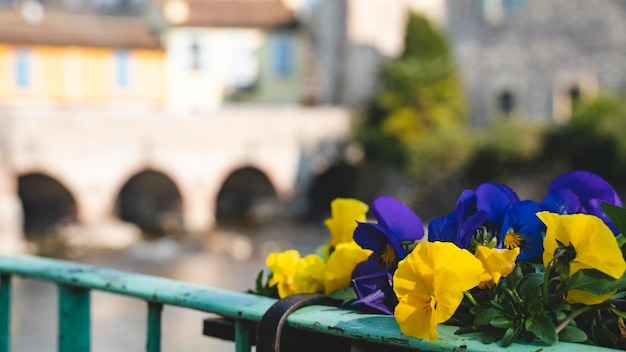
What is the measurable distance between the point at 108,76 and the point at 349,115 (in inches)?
356

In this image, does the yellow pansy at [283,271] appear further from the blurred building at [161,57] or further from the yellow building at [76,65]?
the blurred building at [161,57]

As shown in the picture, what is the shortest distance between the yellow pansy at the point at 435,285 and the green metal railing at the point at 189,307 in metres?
0.03

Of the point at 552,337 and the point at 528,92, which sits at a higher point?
the point at 552,337

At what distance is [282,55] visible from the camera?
108 feet

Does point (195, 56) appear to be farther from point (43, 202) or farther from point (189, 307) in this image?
point (189, 307)

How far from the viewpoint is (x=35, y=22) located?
30156mm

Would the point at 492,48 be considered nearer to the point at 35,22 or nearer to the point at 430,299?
the point at 35,22

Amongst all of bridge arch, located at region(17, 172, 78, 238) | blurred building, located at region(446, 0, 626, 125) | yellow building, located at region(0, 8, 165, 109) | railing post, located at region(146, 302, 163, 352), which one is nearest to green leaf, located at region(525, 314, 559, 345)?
railing post, located at region(146, 302, 163, 352)

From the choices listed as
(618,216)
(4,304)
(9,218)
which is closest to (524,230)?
(618,216)

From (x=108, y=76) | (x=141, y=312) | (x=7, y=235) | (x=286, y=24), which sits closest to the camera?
(x=141, y=312)

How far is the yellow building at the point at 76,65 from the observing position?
28609 millimetres

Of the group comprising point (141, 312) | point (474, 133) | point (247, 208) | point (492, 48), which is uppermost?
point (492, 48)

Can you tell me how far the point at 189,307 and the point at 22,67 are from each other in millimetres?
28960

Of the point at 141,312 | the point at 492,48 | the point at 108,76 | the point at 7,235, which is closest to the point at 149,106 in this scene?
the point at 108,76
